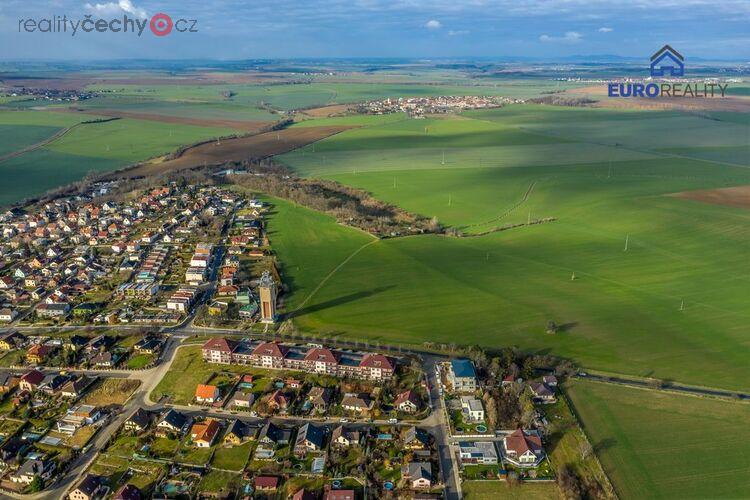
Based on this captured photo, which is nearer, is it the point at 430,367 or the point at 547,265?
the point at 430,367

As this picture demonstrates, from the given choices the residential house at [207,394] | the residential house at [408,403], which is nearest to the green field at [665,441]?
the residential house at [408,403]

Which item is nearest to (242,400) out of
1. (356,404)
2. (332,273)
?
(356,404)

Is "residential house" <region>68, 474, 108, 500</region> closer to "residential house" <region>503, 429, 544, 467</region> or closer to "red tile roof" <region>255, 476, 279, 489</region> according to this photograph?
"red tile roof" <region>255, 476, 279, 489</region>

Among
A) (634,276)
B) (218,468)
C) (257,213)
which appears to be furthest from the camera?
(257,213)

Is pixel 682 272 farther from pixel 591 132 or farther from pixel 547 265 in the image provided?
pixel 591 132

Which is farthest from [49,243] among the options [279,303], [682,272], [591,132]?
[591,132]

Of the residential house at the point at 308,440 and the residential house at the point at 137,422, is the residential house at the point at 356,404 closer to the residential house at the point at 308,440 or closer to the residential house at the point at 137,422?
the residential house at the point at 308,440

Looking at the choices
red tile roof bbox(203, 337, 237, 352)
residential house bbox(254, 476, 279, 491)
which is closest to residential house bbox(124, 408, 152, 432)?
red tile roof bbox(203, 337, 237, 352)
